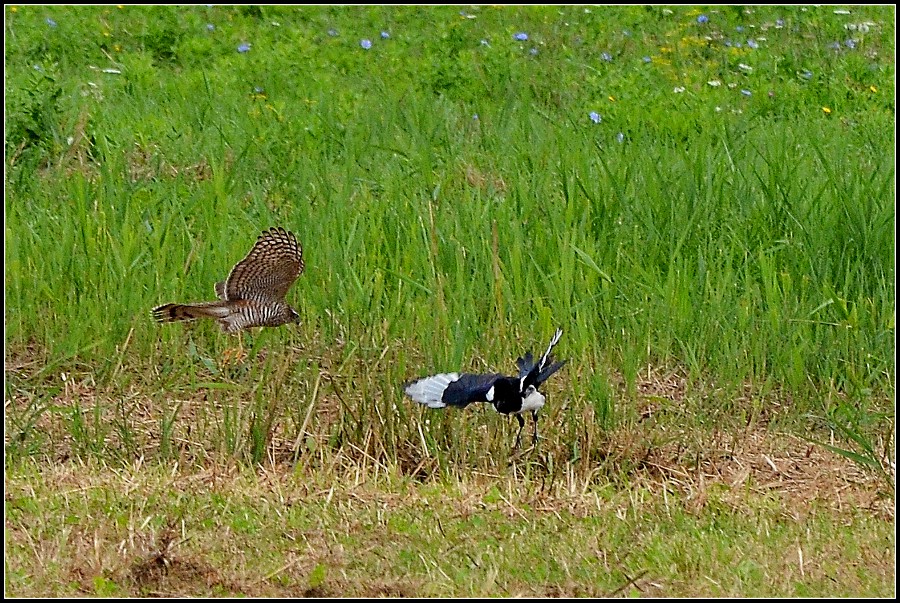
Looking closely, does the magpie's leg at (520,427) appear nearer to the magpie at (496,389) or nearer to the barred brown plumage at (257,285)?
the magpie at (496,389)

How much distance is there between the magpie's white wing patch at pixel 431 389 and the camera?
14.9 ft

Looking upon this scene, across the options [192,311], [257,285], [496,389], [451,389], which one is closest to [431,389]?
[451,389]

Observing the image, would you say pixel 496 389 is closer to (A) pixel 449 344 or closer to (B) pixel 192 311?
(A) pixel 449 344

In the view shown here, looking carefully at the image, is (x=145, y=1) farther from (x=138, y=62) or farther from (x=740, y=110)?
(x=740, y=110)

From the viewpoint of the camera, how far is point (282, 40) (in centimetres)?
966

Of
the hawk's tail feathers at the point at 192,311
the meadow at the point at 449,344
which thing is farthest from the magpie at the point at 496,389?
the hawk's tail feathers at the point at 192,311

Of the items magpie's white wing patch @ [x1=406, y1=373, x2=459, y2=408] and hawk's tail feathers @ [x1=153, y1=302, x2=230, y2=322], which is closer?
magpie's white wing patch @ [x1=406, y1=373, x2=459, y2=408]

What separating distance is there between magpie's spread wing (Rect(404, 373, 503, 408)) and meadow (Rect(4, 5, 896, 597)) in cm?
29

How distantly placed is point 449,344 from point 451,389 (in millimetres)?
658

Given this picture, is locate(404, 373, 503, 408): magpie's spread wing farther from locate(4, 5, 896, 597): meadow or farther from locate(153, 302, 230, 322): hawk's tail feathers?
locate(153, 302, 230, 322): hawk's tail feathers

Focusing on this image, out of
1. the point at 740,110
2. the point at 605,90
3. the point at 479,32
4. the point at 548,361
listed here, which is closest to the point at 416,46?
the point at 479,32

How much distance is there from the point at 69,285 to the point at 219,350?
0.75 meters

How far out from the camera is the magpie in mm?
4363

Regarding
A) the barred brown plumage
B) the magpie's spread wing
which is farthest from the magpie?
the barred brown plumage
